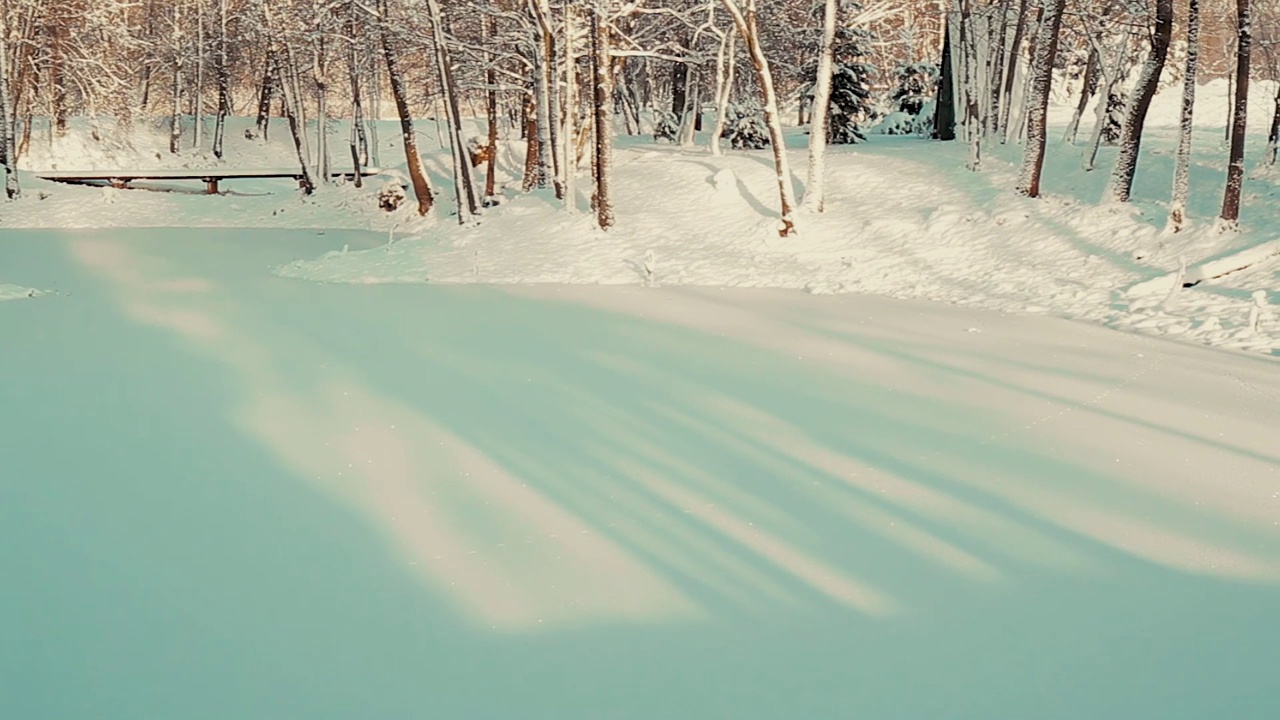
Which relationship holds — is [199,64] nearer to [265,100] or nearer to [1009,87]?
[265,100]

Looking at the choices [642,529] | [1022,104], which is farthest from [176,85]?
[642,529]

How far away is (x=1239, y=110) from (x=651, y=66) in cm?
2452

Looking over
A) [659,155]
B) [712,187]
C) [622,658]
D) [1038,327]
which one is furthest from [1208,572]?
[659,155]

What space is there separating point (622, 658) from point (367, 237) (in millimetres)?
23233

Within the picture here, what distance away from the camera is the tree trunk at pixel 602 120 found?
20466 millimetres

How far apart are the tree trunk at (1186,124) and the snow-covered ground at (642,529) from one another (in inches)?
202

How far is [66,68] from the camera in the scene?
1230 inches

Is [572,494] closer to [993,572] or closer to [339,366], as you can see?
[993,572]

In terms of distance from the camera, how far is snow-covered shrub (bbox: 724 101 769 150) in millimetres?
30955

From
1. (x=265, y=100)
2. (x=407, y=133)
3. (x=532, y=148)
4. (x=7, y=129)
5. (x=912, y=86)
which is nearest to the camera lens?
(x=407, y=133)

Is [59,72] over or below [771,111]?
over

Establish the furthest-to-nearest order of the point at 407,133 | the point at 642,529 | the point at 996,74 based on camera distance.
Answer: the point at 996,74
the point at 407,133
the point at 642,529

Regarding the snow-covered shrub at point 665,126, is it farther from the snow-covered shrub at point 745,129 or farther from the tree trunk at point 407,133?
the tree trunk at point 407,133

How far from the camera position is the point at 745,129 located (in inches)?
1218
